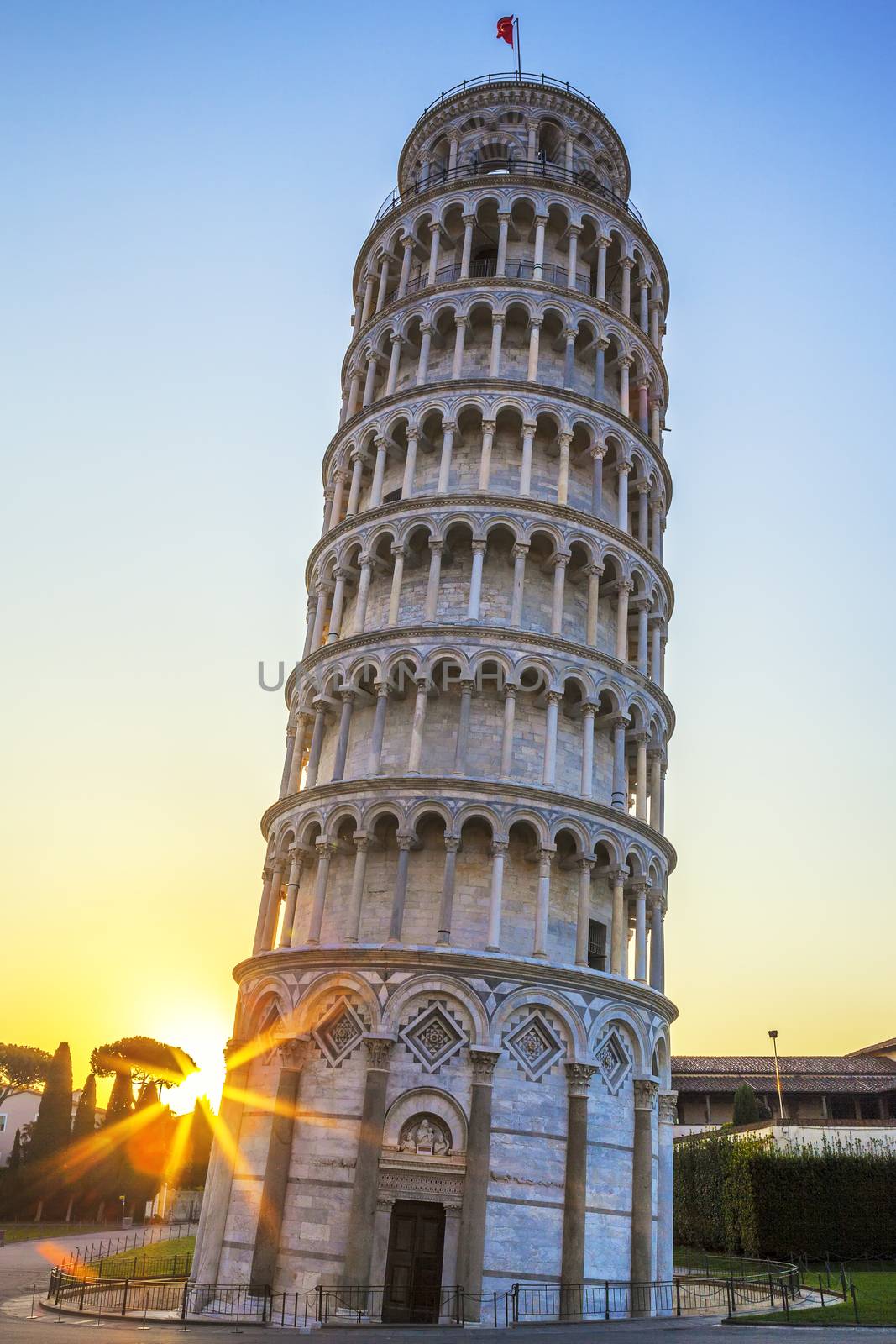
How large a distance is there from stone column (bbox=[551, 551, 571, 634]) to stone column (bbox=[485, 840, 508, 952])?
649 centimetres

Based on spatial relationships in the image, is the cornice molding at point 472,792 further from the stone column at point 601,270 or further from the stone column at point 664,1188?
the stone column at point 601,270

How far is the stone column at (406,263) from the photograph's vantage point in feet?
120

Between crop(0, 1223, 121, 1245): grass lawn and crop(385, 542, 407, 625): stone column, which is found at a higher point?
crop(385, 542, 407, 625): stone column

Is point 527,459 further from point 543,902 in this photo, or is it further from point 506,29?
point 506,29

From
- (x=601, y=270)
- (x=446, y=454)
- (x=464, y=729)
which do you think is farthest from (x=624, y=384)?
(x=464, y=729)

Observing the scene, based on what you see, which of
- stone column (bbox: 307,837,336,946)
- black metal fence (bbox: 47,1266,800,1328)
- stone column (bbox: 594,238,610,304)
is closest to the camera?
black metal fence (bbox: 47,1266,800,1328)

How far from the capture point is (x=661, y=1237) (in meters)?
26.4

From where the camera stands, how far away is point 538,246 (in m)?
35.2

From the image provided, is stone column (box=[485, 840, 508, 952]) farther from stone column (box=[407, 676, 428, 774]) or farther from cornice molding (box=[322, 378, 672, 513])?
cornice molding (box=[322, 378, 672, 513])

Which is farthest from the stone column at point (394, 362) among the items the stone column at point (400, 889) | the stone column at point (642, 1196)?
the stone column at point (642, 1196)

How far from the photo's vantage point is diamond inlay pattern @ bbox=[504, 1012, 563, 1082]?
2473 centimetres

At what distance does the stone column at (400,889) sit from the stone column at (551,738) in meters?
3.99

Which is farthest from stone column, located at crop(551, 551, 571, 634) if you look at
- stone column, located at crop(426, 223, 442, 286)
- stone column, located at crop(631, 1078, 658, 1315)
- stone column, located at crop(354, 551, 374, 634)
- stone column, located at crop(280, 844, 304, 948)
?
stone column, located at crop(631, 1078, 658, 1315)

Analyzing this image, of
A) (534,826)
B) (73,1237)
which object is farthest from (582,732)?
(73,1237)
